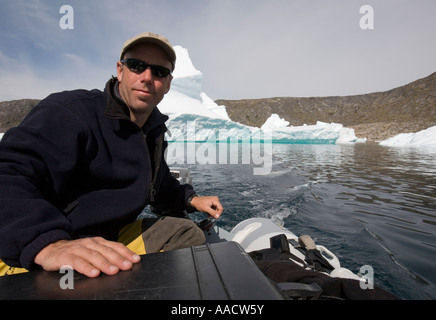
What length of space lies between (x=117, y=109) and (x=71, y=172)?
16.5 inches

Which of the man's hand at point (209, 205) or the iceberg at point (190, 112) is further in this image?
the iceberg at point (190, 112)

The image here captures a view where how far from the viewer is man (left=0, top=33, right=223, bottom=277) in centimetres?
73

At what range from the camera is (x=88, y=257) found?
689 mm

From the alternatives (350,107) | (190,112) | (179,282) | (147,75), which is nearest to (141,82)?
(147,75)

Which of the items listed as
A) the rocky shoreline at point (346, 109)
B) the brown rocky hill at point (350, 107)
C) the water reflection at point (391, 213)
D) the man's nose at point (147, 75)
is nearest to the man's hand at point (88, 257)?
the man's nose at point (147, 75)

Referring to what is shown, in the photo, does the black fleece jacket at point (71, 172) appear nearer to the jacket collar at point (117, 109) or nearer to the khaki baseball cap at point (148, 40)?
the jacket collar at point (117, 109)

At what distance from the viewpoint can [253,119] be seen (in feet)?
305

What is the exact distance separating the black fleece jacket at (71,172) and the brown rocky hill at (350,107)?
81.1 m

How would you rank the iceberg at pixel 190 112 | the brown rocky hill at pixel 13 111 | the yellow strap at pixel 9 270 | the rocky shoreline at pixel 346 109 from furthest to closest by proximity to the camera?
1. the rocky shoreline at pixel 346 109
2. the brown rocky hill at pixel 13 111
3. the iceberg at pixel 190 112
4. the yellow strap at pixel 9 270

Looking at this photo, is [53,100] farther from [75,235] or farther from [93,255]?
[93,255]

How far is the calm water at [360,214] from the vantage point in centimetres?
222

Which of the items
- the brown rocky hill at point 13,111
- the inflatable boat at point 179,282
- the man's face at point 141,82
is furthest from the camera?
the brown rocky hill at point 13,111

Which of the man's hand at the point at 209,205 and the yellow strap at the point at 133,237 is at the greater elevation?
the man's hand at the point at 209,205
